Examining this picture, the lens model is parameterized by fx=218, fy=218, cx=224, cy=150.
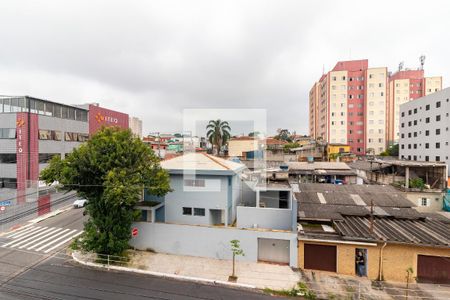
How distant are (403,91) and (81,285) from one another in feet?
272

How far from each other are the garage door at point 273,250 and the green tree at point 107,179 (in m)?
7.29

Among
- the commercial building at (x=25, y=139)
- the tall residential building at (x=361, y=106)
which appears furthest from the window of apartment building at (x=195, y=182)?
the tall residential building at (x=361, y=106)

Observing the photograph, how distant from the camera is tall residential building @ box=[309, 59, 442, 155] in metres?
58.3

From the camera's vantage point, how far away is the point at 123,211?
13.6 m

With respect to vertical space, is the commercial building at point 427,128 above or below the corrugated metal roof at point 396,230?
above

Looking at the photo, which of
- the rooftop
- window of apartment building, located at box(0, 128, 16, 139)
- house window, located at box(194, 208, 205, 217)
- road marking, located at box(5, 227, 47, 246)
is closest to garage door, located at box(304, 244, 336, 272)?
the rooftop

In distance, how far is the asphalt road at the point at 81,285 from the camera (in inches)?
426

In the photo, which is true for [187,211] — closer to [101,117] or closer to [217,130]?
[217,130]

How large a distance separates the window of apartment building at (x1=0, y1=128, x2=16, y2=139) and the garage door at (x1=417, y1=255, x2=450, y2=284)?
42.5m

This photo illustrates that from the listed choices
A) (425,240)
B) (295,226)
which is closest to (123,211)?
(295,226)

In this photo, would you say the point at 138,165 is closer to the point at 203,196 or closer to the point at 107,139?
the point at 107,139

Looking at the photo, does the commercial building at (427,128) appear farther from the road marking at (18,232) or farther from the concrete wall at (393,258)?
the road marking at (18,232)

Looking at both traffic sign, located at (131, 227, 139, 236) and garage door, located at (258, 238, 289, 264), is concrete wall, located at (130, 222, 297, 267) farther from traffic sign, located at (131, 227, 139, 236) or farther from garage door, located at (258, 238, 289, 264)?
garage door, located at (258, 238, 289, 264)

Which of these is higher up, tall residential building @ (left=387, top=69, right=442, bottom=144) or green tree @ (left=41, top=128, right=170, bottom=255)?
tall residential building @ (left=387, top=69, right=442, bottom=144)
